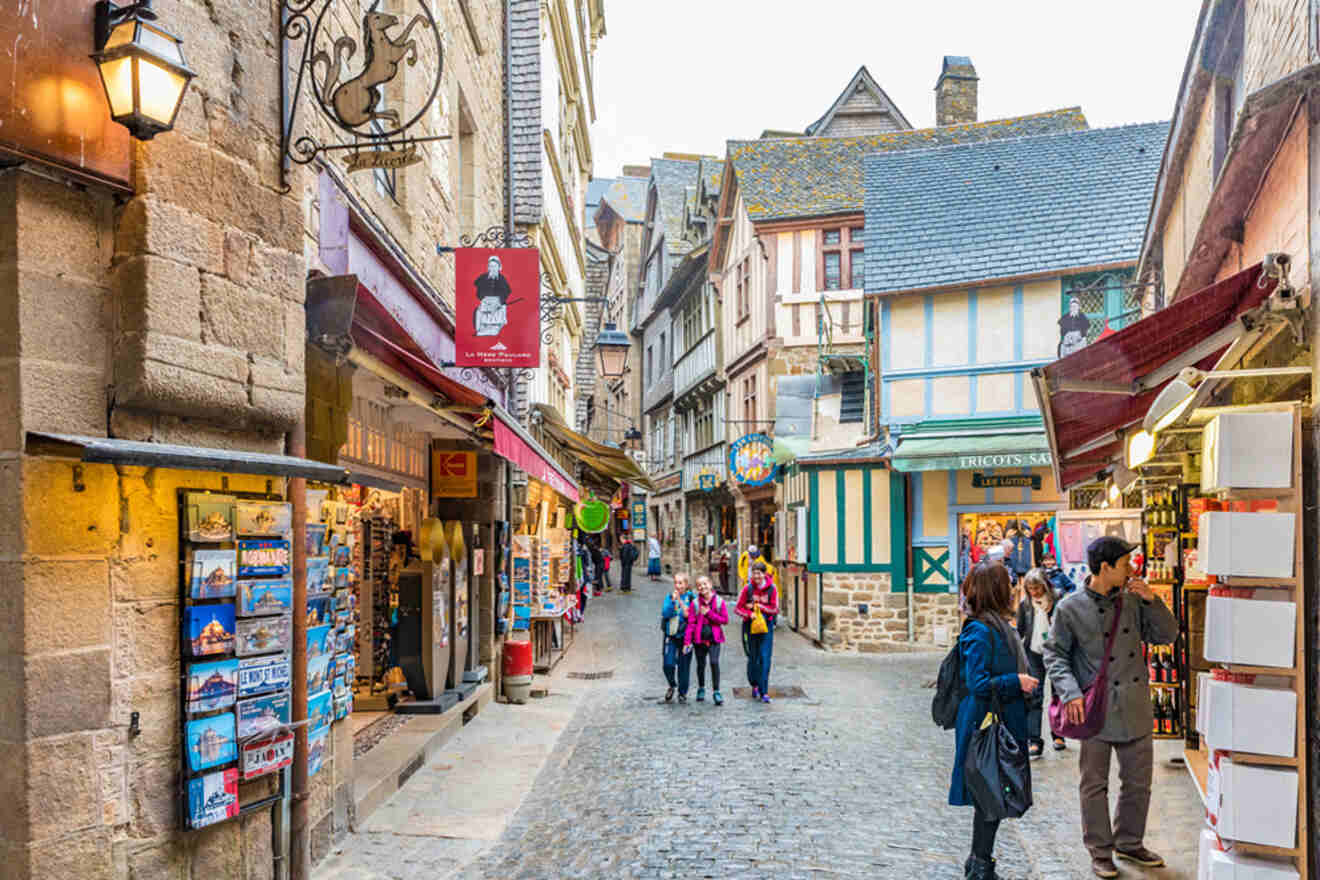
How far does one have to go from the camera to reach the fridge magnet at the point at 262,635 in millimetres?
4395

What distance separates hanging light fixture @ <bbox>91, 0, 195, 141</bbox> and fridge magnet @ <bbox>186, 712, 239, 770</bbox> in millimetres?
2167

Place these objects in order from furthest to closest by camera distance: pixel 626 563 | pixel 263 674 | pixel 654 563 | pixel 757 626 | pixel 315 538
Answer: pixel 654 563
pixel 626 563
pixel 757 626
pixel 315 538
pixel 263 674

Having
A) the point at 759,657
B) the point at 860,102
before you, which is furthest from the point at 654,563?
the point at 759,657

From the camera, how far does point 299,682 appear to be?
507 cm

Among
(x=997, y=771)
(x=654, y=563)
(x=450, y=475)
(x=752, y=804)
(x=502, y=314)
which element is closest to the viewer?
(x=997, y=771)

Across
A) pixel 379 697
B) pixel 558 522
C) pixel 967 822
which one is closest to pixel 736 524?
pixel 558 522

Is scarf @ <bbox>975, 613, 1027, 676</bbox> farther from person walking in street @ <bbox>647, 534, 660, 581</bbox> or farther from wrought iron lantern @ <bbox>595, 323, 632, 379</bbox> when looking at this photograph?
person walking in street @ <bbox>647, 534, 660, 581</bbox>

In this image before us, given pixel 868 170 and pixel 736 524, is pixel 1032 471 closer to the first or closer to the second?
pixel 868 170

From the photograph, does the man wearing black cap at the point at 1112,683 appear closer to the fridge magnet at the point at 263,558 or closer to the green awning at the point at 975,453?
the fridge magnet at the point at 263,558

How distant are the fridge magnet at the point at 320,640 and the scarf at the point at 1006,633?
→ 3173 mm

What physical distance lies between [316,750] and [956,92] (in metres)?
21.8

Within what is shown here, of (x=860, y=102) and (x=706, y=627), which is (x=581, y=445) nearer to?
(x=706, y=627)

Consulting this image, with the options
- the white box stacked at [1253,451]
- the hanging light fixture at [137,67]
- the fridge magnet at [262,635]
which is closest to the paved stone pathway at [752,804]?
the fridge magnet at [262,635]

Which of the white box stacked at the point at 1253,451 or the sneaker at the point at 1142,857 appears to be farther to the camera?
the sneaker at the point at 1142,857
